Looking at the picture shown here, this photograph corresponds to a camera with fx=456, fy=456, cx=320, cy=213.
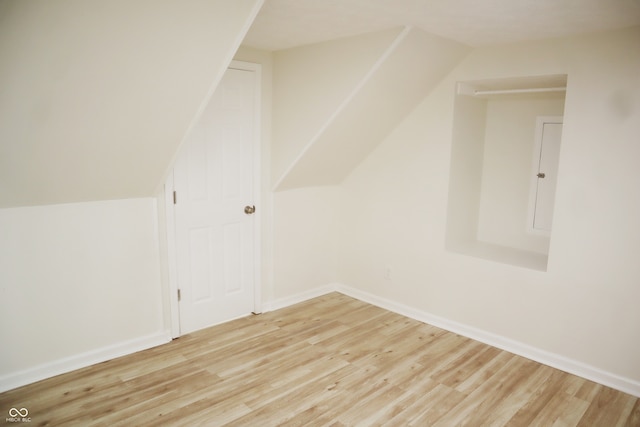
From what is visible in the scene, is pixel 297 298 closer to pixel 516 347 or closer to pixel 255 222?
pixel 255 222

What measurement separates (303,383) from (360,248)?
1.73 m

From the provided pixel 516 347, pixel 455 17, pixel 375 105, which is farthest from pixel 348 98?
pixel 516 347

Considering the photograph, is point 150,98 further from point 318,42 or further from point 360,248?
point 360,248

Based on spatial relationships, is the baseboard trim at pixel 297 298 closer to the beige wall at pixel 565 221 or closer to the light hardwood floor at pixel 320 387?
the light hardwood floor at pixel 320 387

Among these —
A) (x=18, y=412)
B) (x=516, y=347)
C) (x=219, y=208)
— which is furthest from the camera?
(x=219, y=208)

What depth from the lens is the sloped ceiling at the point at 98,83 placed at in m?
1.84

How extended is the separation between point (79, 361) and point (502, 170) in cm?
355

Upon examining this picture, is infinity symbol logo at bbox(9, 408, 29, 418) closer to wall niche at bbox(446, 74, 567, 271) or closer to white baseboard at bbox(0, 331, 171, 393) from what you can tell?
white baseboard at bbox(0, 331, 171, 393)

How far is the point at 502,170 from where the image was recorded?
3.92 m

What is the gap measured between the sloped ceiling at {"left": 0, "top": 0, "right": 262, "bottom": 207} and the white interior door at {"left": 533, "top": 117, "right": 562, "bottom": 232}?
262 centimetres

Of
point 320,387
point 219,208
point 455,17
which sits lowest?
point 320,387

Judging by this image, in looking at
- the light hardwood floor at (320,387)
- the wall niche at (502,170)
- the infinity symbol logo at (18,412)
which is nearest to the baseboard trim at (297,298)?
the light hardwood floor at (320,387)

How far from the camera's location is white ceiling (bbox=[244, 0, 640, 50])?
2.31 m

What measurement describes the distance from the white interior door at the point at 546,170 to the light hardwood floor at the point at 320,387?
3.84ft
